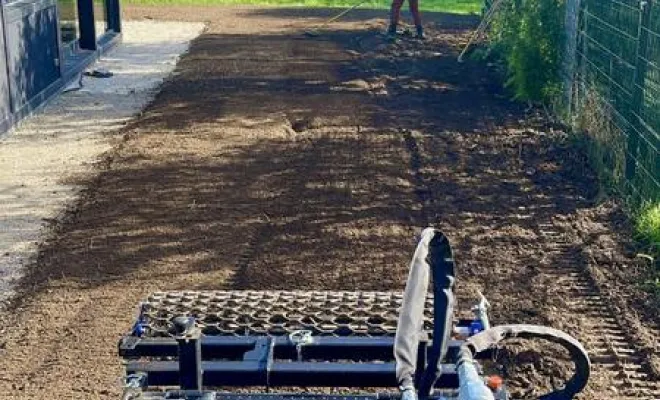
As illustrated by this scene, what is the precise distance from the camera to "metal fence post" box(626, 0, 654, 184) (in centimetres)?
825

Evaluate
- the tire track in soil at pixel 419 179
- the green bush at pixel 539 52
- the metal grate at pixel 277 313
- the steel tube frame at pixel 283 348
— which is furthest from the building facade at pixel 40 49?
the steel tube frame at pixel 283 348

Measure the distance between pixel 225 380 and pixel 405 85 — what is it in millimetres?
11235

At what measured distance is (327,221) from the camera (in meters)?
7.58

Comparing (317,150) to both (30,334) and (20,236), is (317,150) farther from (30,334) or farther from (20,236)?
(30,334)

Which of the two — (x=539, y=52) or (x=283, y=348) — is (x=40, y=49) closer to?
(x=539, y=52)

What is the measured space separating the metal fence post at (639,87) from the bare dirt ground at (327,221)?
438mm

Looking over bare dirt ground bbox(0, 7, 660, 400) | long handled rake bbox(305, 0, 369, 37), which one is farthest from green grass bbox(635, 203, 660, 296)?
long handled rake bbox(305, 0, 369, 37)

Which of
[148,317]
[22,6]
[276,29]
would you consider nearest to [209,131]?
[22,6]

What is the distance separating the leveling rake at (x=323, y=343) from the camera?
8.15 ft

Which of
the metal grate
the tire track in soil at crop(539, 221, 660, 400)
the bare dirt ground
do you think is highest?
the metal grate

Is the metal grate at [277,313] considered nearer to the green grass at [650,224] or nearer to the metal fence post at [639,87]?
the green grass at [650,224]

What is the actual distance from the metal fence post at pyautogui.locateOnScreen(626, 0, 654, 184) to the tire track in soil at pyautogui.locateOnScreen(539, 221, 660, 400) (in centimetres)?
153

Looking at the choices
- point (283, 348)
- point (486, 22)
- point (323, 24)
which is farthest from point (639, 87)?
point (323, 24)

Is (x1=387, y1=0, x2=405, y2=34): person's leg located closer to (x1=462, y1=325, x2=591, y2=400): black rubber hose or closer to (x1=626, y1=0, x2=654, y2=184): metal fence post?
(x1=626, y1=0, x2=654, y2=184): metal fence post
